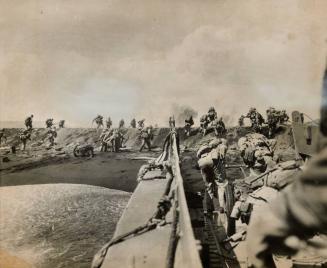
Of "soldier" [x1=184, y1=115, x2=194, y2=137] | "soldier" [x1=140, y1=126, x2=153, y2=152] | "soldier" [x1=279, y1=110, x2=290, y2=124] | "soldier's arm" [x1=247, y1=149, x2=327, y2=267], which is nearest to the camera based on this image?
"soldier's arm" [x1=247, y1=149, x2=327, y2=267]

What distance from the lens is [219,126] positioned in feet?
16.7

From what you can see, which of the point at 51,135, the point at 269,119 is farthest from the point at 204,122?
the point at 51,135

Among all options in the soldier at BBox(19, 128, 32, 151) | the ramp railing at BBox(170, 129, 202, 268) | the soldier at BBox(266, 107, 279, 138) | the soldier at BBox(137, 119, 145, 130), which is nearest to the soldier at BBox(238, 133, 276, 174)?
the soldier at BBox(266, 107, 279, 138)

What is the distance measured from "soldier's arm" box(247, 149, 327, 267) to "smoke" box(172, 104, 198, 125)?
3634mm

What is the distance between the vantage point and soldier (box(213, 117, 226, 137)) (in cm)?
504

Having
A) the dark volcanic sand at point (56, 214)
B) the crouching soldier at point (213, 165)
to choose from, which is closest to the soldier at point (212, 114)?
the crouching soldier at point (213, 165)

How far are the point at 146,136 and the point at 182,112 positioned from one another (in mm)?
1494

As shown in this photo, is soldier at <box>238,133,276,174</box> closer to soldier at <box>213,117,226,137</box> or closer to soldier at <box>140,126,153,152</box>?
soldier at <box>213,117,226,137</box>

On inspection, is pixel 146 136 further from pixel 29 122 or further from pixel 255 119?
pixel 29 122

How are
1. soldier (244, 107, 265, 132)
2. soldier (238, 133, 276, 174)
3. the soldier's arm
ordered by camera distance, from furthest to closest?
soldier (244, 107, 265, 132) → soldier (238, 133, 276, 174) → the soldier's arm

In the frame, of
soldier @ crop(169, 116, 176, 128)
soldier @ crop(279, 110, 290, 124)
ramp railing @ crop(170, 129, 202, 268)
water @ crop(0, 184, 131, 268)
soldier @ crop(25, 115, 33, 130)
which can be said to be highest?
soldier @ crop(279, 110, 290, 124)

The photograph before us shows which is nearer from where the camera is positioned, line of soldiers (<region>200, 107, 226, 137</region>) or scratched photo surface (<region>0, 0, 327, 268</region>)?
scratched photo surface (<region>0, 0, 327, 268</region>)

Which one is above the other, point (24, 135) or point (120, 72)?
point (120, 72)

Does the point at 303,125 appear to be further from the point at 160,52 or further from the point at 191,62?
the point at 160,52
